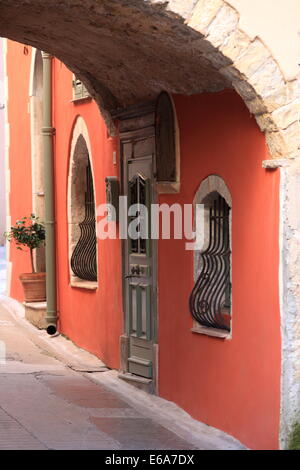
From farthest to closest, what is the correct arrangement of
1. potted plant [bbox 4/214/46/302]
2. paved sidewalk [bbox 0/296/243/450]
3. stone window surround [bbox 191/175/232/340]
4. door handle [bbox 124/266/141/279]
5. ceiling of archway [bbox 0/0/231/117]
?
potted plant [bbox 4/214/46/302] → door handle [bbox 124/266/141/279] → stone window surround [bbox 191/175/232/340] → paved sidewalk [bbox 0/296/243/450] → ceiling of archway [bbox 0/0/231/117]

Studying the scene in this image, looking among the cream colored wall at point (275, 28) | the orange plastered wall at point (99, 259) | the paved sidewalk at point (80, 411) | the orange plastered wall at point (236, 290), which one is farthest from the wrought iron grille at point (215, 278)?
the orange plastered wall at point (99, 259)

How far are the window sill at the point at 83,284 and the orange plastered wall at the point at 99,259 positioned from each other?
0.19 feet

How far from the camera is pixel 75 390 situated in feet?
29.5

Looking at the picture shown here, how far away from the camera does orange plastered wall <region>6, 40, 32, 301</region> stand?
1433 cm

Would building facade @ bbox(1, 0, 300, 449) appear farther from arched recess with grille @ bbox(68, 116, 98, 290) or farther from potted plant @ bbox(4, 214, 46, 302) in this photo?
potted plant @ bbox(4, 214, 46, 302)

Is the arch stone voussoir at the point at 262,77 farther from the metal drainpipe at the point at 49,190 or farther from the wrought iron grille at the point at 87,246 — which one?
the metal drainpipe at the point at 49,190

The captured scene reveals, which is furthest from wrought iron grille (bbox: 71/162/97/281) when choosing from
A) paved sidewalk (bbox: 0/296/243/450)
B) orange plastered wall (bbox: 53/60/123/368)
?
paved sidewalk (bbox: 0/296/243/450)

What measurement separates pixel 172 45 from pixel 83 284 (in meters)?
5.05

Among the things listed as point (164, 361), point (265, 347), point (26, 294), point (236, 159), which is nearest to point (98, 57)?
point (236, 159)

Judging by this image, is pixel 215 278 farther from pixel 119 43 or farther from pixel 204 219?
pixel 119 43

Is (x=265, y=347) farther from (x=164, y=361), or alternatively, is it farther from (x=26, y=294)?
(x=26, y=294)

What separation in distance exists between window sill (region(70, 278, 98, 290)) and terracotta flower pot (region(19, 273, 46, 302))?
135 cm

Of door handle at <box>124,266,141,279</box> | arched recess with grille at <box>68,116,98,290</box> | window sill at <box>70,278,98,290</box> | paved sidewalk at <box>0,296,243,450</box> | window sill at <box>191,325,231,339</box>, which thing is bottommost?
paved sidewalk at <box>0,296,243,450</box>

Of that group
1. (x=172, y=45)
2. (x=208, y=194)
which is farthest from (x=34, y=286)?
(x=172, y=45)
